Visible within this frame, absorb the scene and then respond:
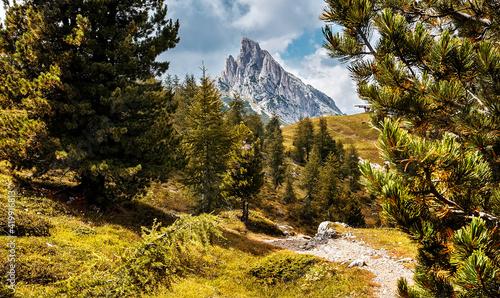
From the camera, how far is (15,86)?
1048cm

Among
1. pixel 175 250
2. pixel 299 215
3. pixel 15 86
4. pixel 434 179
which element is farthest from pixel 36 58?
pixel 299 215

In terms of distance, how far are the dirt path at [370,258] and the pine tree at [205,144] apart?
10.1 meters

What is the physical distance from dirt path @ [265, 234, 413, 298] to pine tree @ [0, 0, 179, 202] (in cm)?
1268

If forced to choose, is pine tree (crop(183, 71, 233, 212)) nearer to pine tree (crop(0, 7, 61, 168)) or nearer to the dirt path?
the dirt path

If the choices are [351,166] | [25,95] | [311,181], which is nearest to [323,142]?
[351,166]

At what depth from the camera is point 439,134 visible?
374 cm

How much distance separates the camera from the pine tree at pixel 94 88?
34.3 ft

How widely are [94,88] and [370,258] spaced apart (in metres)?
19.4

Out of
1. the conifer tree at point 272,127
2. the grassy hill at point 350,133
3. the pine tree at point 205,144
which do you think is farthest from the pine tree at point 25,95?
the grassy hill at point 350,133

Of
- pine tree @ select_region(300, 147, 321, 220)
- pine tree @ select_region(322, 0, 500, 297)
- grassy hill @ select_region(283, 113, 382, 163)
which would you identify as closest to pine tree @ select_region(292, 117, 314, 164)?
grassy hill @ select_region(283, 113, 382, 163)

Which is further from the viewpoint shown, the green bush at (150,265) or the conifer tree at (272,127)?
the conifer tree at (272,127)

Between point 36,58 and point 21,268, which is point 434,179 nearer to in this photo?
point 21,268

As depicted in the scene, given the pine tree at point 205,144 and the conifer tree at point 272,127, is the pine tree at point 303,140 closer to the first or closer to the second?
the conifer tree at point 272,127

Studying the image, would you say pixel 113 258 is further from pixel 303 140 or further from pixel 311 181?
pixel 303 140
